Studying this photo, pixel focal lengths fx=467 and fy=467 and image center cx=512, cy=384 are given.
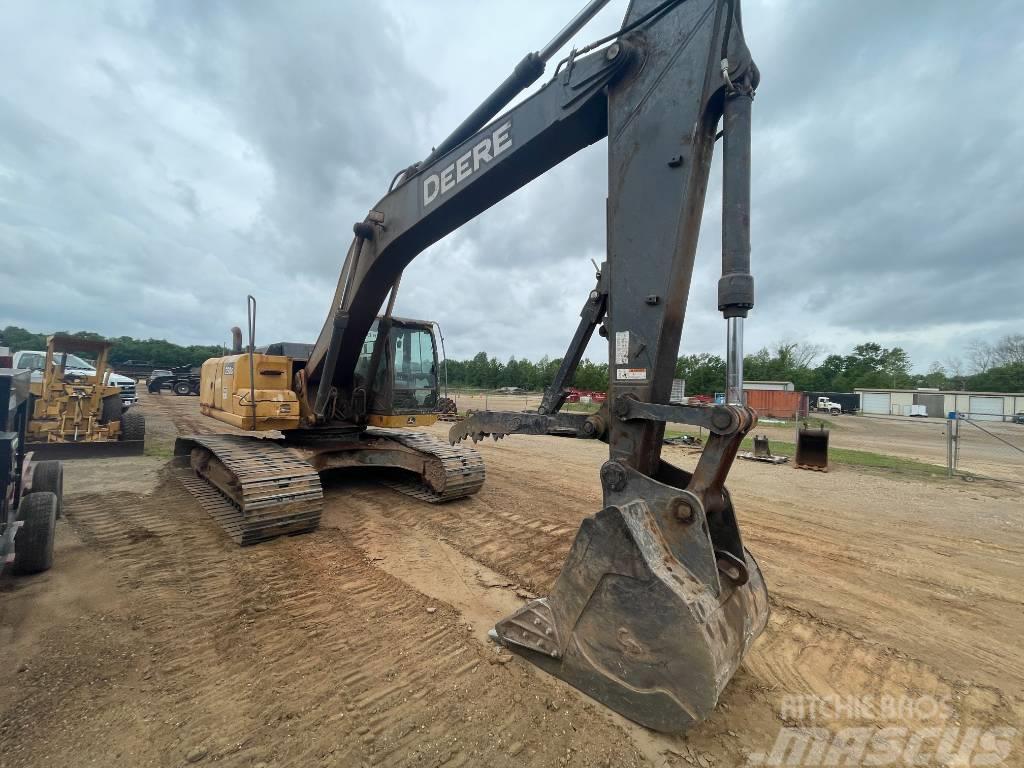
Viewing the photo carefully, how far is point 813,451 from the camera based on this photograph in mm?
9734

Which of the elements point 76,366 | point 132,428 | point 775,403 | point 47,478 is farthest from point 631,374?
point 775,403

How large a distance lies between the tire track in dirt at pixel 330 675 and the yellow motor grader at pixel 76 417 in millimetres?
6860

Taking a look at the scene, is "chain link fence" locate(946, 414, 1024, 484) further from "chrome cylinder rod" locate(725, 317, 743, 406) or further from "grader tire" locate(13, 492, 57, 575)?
"grader tire" locate(13, 492, 57, 575)

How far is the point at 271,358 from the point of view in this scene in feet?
20.2

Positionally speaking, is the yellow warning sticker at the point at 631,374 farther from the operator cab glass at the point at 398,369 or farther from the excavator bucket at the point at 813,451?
the excavator bucket at the point at 813,451

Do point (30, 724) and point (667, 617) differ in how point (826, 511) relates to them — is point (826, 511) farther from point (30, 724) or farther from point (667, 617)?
point (30, 724)

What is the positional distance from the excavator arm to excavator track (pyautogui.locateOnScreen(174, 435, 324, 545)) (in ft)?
7.80

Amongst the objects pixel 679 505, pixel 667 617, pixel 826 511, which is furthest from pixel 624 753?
pixel 826 511

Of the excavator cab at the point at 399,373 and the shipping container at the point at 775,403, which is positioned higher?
the excavator cab at the point at 399,373

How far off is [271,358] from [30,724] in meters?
4.56

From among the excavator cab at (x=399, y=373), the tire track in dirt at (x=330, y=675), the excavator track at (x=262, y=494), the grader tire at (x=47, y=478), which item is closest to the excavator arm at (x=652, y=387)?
the tire track in dirt at (x=330, y=675)

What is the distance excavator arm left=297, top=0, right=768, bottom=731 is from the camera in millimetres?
2053

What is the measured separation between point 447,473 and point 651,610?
155 inches

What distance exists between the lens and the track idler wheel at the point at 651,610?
1941mm
